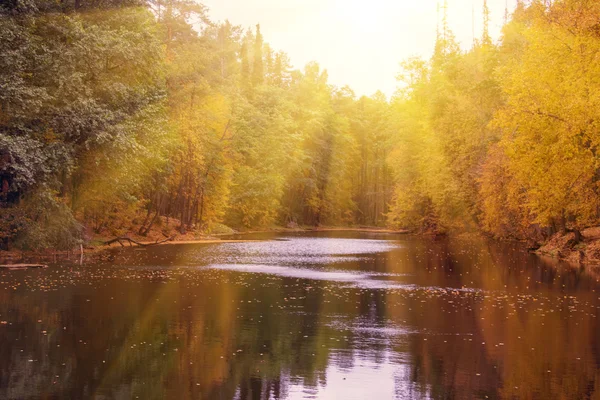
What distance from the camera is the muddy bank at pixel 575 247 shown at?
35.8m

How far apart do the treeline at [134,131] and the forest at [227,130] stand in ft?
0.37

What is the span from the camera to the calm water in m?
10.2

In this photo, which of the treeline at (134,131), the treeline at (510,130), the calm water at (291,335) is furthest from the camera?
the treeline at (510,130)

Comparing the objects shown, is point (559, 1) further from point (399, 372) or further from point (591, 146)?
point (399, 372)

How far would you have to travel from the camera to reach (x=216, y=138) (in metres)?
59.9

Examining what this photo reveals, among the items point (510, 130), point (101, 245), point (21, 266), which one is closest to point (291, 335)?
point (21, 266)

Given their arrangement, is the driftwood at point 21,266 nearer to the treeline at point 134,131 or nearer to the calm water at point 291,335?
the calm water at point 291,335

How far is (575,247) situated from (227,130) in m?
34.6

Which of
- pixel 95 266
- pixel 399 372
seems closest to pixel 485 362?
pixel 399 372

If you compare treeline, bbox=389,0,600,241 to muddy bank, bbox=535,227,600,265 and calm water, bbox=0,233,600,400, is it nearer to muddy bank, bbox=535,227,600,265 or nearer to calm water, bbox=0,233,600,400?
muddy bank, bbox=535,227,600,265

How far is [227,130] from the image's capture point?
211 feet

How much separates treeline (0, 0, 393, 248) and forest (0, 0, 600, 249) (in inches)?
4.5

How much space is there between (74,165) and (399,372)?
2455cm

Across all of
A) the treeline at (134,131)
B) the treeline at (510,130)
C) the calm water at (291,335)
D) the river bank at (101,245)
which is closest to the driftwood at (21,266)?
the calm water at (291,335)
